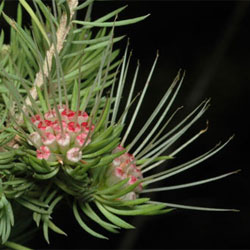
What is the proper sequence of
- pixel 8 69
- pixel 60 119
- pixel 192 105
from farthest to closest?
pixel 192 105, pixel 8 69, pixel 60 119

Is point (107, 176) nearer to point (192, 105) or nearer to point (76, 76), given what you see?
point (76, 76)

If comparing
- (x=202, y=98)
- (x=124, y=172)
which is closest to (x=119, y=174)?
(x=124, y=172)

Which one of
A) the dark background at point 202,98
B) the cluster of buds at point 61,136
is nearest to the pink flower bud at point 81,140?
the cluster of buds at point 61,136

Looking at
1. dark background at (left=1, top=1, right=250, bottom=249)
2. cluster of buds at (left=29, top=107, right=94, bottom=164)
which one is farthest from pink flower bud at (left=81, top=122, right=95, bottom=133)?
dark background at (left=1, top=1, right=250, bottom=249)

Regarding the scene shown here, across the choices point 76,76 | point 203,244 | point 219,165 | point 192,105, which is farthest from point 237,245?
point 76,76

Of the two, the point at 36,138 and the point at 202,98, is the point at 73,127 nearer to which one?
the point at 36,138

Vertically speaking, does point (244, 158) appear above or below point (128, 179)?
below
